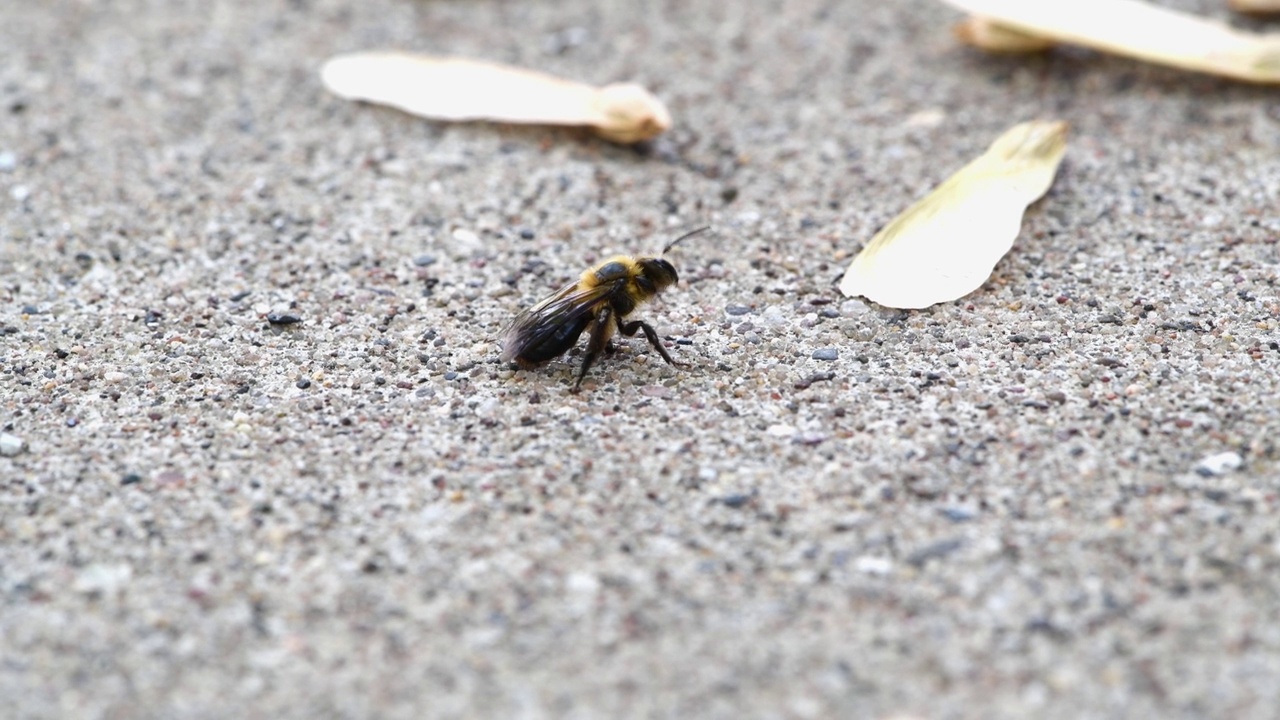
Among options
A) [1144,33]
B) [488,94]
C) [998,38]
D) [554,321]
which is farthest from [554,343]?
[1144,33]

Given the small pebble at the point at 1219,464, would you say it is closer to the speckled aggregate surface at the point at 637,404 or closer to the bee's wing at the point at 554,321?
the speckled aggregate surface at the point at 637,404

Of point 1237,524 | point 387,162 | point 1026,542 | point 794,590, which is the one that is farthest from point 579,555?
point 387,162

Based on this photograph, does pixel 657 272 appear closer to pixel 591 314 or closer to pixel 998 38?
pixel 591 314

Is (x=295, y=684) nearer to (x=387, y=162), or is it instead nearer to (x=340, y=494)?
(x=340, y=494)

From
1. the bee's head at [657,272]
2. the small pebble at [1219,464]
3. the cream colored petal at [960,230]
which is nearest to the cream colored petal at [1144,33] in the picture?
the cream colored petal at [960,230]

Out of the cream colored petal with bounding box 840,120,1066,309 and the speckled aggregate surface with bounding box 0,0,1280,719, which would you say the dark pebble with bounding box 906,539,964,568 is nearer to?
the speckled aggregate surface with bounding box 0,0,1280,719
